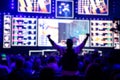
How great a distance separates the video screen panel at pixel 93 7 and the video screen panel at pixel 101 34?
431mm

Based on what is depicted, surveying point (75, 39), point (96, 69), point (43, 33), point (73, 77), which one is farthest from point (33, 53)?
point (96, 69)

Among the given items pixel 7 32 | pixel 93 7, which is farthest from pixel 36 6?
pixel 93 7

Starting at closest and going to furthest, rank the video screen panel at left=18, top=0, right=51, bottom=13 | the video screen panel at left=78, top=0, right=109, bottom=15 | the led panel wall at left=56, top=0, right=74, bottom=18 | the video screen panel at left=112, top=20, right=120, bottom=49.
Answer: the video screen panel at left=18, top=0, right=51, bottom=13, the led panel wall at left=56, top=0, right=74, bottom=18, the video screen panel at left=112, top=20, right=120, bottom=49, the video screen panel at left=78, top=0, right=109, bottom=15

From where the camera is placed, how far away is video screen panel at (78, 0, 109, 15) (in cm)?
1514

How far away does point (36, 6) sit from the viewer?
577 inches

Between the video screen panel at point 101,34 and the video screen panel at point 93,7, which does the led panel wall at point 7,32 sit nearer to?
the video screen panel at point 93,7

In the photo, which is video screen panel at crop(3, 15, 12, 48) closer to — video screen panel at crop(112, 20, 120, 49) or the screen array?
the screen array

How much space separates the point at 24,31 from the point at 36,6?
4.01ft

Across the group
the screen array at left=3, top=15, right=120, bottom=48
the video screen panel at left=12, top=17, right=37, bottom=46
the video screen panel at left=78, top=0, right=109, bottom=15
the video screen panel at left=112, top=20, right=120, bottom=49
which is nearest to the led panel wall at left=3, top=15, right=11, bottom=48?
the screen array at left=3, top=15, right=120, bottom=48

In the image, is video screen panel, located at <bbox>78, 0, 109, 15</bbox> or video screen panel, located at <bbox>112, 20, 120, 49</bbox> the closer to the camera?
video screen panel, located at <bbox>112, 20, 120, 49</bbox>

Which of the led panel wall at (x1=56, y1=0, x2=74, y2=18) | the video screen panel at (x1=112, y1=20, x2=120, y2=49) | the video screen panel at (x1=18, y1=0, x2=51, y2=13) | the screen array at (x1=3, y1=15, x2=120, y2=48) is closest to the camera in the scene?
the screen array at (x1=3, y1=15, x2=120, y2=48)

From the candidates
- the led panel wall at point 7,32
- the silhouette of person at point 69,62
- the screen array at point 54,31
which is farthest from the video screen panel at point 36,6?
the silhouette of person at point 69,62

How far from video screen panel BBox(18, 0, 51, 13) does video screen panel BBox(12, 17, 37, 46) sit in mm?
435

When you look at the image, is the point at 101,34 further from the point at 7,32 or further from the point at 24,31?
the point at 7,32
